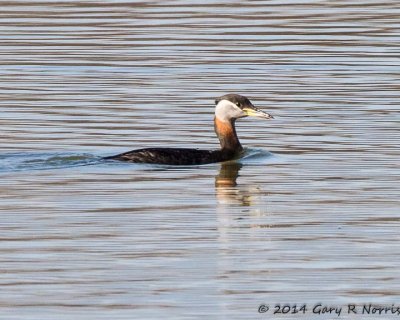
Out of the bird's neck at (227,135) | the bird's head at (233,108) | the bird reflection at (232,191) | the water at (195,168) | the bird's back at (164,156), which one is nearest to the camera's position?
the water at (195,168)

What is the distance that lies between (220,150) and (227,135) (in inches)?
15.3

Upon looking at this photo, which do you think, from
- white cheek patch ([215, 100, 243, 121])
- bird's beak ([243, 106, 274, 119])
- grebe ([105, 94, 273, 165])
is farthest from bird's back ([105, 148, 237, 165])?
white cheek patch ([215, 100, 243, 121])

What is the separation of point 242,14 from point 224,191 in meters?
15.9

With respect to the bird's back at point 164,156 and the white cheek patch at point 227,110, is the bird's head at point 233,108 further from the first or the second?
the bird's back at point 164,156

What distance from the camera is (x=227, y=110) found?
19.6 meters

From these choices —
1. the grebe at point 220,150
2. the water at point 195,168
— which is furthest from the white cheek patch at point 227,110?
the water at point 195,168

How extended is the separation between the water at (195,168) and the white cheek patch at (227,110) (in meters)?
0.44

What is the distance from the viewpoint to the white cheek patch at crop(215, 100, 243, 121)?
1955 centimetres

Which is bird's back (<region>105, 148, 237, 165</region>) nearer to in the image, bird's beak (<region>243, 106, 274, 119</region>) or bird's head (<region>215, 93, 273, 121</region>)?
bird's beak (<region>243, 106, 274, 119</region>)

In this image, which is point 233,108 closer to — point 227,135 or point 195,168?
point 227,135

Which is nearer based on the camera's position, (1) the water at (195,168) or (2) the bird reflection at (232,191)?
(1) the water at (195,168)

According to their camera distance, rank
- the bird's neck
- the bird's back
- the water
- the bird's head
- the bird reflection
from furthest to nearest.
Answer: the bird's head, the bird's neck, the bird's back, the bird reflection, the water

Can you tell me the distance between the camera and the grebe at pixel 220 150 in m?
17.7

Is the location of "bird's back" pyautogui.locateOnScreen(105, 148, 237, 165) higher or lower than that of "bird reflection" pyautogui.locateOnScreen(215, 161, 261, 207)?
higher
